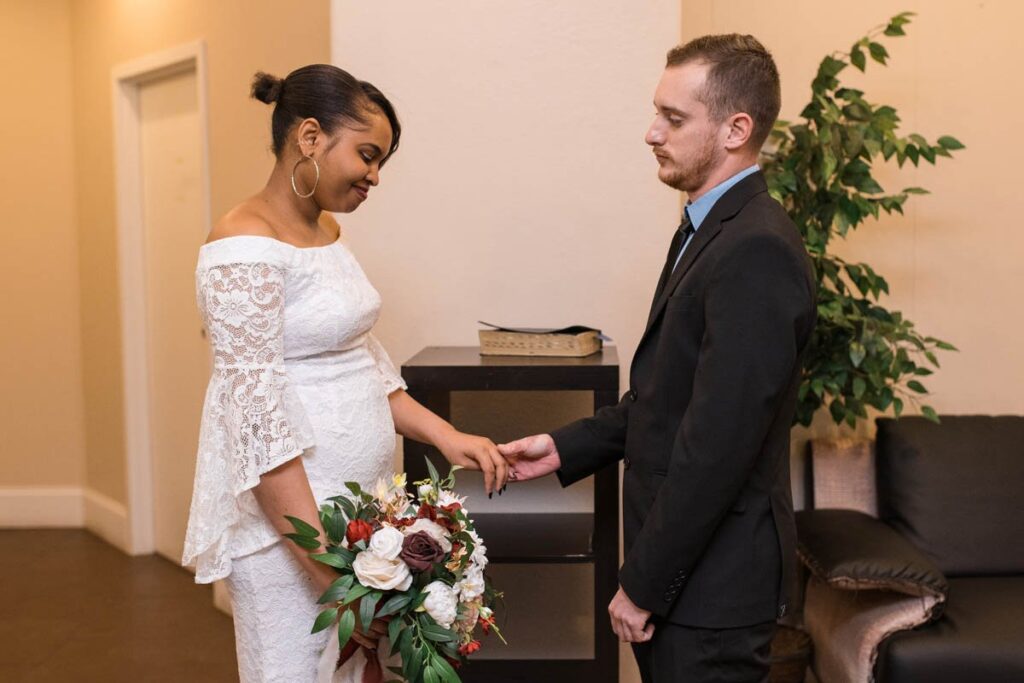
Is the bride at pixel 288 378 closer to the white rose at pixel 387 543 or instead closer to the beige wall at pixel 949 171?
the white rose at pixel 387 543

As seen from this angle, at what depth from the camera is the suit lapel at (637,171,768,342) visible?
1.98 metres

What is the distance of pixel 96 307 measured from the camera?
6.01m

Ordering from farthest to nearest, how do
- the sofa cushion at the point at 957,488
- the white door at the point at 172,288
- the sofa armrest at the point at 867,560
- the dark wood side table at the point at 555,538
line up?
the white door at the point at 172,288 < the sofa cushion at the point at 957,488 < the sofa armrest at the point at 867,560 < the dark wood side table at the point at 555,538

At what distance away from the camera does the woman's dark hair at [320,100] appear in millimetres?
2133

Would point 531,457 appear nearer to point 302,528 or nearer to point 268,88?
point 302,528

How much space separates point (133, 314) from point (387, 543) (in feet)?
13.8

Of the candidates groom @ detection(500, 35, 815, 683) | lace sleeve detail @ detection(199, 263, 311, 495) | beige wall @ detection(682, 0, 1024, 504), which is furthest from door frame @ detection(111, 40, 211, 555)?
groom @ detection(500, 35, 815, 683)

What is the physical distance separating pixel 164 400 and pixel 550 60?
10.4 ft

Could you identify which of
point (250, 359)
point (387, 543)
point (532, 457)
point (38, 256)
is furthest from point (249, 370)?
point (38, 256)

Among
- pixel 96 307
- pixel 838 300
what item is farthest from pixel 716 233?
pixel 96 307

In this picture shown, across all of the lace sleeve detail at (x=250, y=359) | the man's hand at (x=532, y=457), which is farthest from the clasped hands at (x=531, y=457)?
the lace sleeve detail at (x=250, y=359)

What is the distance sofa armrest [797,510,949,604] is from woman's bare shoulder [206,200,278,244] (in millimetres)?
1997

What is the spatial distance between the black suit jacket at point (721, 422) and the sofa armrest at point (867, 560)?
125cm

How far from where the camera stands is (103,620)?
470 centimetres
